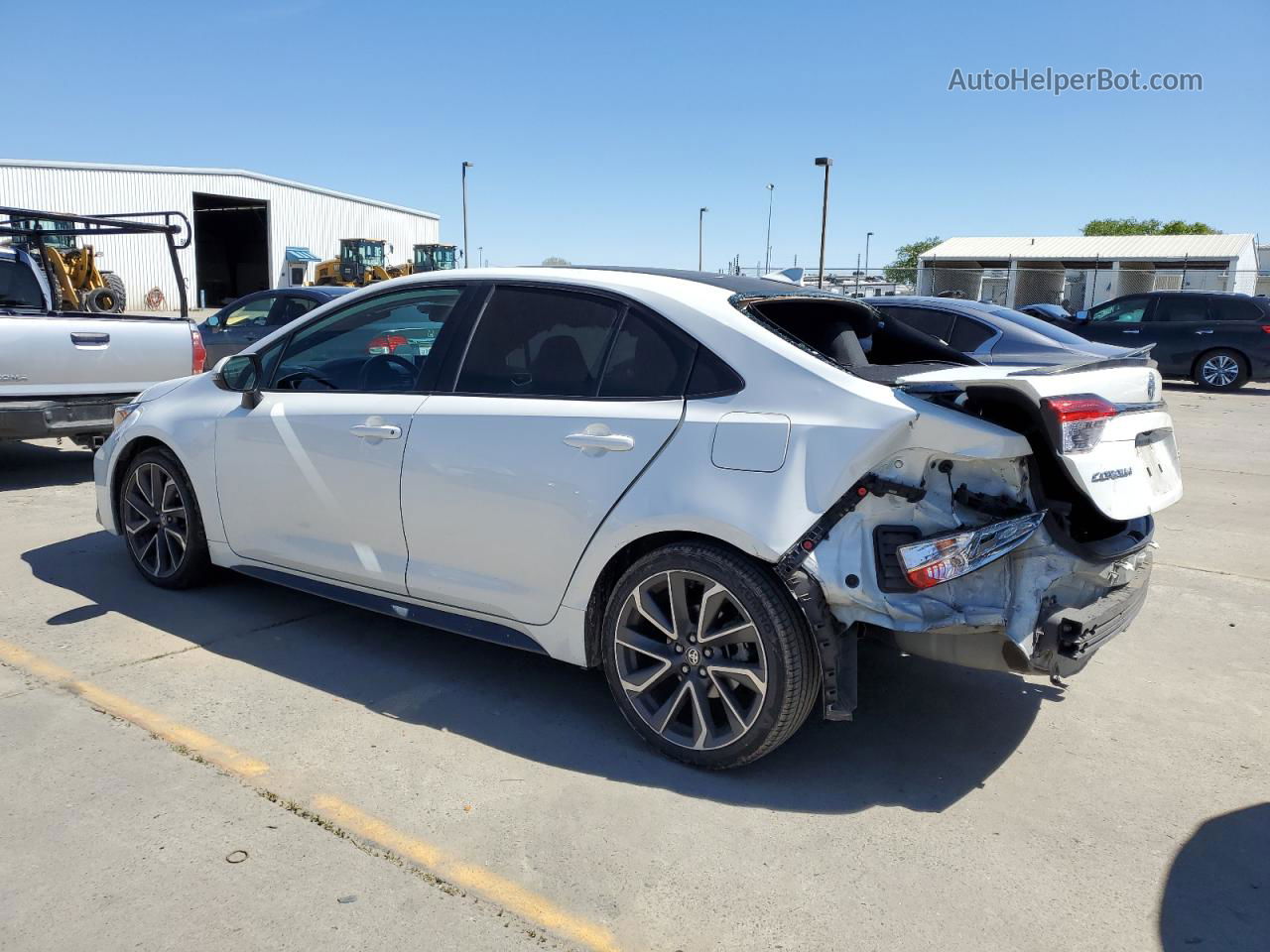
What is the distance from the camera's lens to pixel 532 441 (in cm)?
360

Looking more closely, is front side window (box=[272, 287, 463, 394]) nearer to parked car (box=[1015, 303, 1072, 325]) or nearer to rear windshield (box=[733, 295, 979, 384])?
rear windshield (box=[733, 295, 979, 384])

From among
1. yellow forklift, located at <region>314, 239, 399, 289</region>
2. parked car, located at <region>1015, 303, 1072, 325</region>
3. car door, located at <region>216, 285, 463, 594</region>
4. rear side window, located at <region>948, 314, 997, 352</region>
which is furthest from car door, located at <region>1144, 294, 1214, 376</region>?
yellow forklift, located at <region>314, 239, 399, 289</region>

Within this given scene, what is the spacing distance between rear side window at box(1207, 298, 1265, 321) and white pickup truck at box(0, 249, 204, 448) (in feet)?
52.8

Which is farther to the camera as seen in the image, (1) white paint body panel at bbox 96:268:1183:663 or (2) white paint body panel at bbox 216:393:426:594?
(2) white paint body panel at bbox 216:393:426:594

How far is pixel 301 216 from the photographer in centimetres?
4919

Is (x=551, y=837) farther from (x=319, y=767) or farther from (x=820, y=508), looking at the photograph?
(x=820, y=508)

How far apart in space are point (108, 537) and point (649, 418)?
444 cm

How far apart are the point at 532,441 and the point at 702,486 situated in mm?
724

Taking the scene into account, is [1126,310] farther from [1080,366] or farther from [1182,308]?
[1080,366]

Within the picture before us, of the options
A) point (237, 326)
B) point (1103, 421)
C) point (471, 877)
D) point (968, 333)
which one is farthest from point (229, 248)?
point (1103, 421)

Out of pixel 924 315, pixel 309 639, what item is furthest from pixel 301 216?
pixel 309 639

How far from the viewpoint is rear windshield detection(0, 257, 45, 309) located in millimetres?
8211

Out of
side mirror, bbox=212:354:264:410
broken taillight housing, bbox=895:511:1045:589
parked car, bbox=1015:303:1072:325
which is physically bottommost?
broken taillight housing, bbox=895:511:1045:589

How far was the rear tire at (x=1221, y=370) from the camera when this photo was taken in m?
16.8
